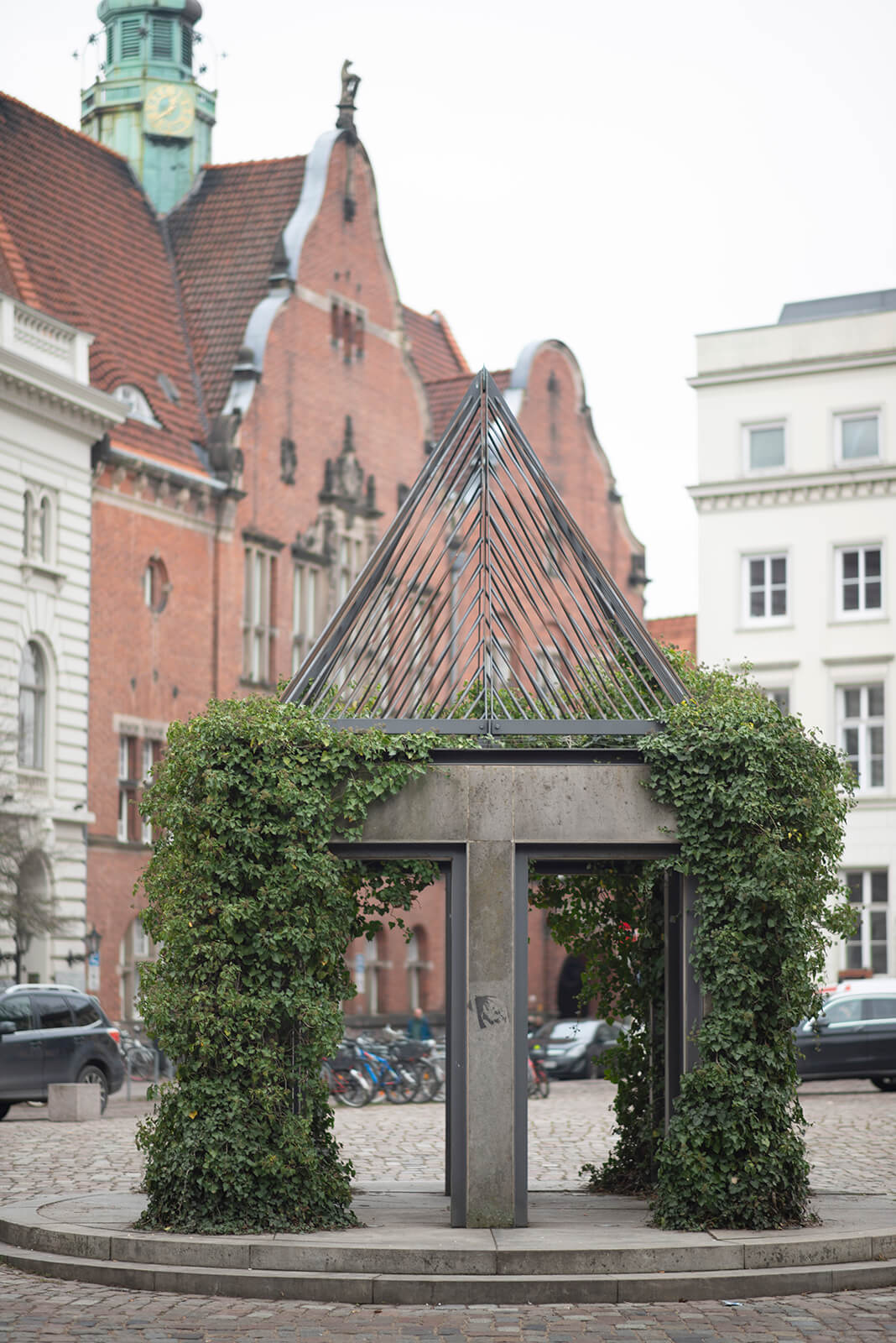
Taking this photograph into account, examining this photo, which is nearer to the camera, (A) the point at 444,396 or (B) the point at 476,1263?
(B) the point at 476,1263

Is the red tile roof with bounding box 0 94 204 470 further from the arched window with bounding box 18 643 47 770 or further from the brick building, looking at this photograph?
the arched window with bounding box 18 643 47 770

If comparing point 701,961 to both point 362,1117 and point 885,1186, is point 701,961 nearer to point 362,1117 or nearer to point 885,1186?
point 885,1186

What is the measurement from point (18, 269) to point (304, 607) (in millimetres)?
11455

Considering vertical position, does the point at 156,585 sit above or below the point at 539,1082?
above

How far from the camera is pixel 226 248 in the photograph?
49812 mm

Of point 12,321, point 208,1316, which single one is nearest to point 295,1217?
point 208,1316

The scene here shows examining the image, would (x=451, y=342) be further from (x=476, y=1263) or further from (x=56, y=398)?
(x=476, y=1263)

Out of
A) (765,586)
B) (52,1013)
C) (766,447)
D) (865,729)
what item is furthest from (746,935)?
(766,447)

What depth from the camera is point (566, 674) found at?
1445 centimetres

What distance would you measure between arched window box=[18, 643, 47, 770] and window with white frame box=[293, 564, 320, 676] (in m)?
10.0

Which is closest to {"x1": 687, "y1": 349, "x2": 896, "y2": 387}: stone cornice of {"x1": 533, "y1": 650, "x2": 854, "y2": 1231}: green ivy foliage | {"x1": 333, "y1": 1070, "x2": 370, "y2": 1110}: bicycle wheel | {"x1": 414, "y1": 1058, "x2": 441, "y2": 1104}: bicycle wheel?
{"x1": 414, "y1": 1058, "x2": 441, "y2": 1104}: bicycle wheel

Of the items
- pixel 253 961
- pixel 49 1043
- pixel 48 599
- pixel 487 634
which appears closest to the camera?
pixel 253 961

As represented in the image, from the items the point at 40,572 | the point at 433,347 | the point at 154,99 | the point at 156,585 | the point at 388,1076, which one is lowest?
the point at 388,1076

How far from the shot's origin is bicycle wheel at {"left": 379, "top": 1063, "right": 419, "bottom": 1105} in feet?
106
